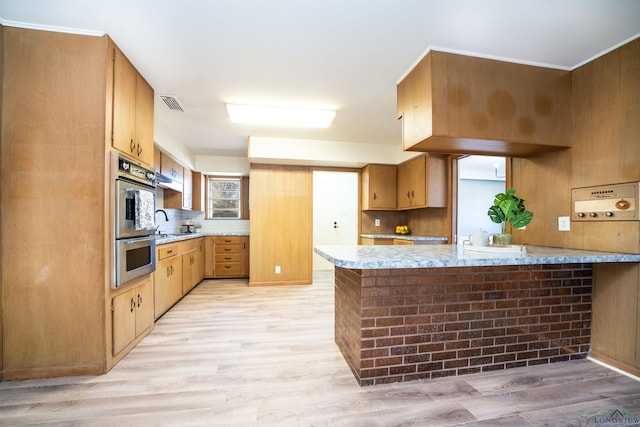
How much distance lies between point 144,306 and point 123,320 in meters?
0.36

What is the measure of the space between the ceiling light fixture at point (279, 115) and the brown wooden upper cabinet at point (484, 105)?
1144 millimetres

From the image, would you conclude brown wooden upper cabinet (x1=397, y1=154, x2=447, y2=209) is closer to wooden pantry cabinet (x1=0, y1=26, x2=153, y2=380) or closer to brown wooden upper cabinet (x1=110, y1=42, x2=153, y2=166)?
brown wooden upper cabinet (x1=110, y1=42, x2=153, y2=166)

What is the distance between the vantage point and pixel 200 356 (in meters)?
2.16

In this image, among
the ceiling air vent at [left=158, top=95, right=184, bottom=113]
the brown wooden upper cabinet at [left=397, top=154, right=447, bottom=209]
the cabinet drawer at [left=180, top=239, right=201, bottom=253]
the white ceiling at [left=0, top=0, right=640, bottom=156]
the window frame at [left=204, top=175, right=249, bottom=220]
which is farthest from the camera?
the window frame at [left=204, top=175, right=249, bottom=220]

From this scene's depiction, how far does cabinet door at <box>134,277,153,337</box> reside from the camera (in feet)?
7.71

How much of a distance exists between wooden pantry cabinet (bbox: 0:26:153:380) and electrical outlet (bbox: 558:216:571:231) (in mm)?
3480

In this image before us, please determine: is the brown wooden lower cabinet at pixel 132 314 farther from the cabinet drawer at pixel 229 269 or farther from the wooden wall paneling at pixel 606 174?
the wooden wall paneling at pixel 606 174

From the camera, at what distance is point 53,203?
184 centimetres

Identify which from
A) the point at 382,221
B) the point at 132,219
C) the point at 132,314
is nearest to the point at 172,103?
the point at 132,219

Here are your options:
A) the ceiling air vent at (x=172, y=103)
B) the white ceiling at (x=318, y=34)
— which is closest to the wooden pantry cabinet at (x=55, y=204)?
the white ceiling at (x=318, y=34)

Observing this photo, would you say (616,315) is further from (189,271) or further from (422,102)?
(189,271)

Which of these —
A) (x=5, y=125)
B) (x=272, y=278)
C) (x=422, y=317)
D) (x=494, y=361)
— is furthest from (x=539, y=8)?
(x=272, y=278)

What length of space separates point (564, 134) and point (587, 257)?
1.07 metres

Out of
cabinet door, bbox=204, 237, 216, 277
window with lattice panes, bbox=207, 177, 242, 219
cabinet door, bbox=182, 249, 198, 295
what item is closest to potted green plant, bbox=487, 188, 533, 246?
cabinet door, bbox=182, 249, 198, 295
